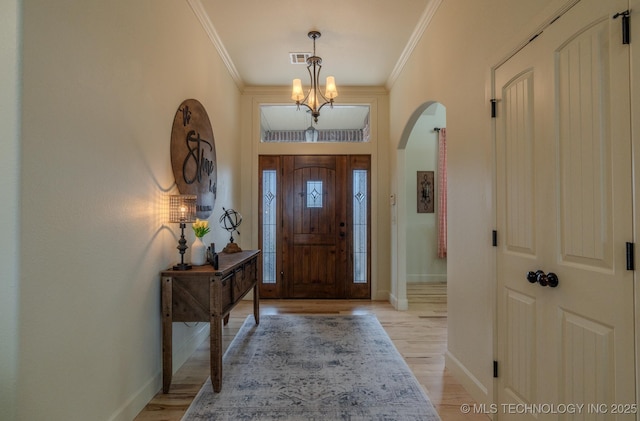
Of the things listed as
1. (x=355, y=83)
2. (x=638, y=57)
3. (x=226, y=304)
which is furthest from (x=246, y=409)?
(x=355, y=83)

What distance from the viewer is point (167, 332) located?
90.8 inches

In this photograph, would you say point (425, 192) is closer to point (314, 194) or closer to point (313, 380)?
point (314, 194)

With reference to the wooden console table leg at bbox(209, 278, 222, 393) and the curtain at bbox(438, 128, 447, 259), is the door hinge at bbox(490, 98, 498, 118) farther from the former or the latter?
the curtain at bbox(438, 128, 447, 259)

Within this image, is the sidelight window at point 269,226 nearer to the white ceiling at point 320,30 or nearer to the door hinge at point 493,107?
the white ceiling at point 320,30

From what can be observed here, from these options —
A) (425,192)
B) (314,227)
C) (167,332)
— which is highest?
(425,192)

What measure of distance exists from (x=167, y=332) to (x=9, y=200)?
141 cm

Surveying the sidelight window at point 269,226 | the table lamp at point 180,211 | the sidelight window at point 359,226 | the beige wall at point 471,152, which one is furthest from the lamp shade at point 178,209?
the sidelight window at point 359,226

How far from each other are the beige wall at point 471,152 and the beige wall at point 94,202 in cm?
228

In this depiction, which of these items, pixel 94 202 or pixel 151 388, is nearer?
pixel 94 202

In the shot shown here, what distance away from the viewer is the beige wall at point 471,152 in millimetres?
2010

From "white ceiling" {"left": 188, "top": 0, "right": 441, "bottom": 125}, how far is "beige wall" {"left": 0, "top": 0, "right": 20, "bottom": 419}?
204 centimetres

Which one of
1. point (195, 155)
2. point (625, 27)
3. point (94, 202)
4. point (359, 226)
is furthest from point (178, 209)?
point (359, 226)

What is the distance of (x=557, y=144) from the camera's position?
1.49m

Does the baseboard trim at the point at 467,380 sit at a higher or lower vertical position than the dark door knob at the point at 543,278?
lower
